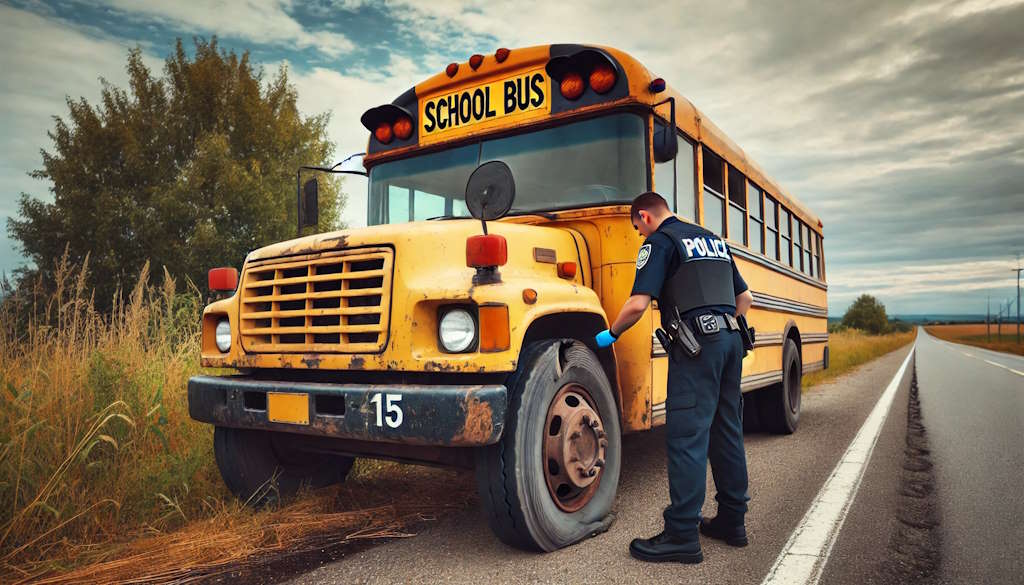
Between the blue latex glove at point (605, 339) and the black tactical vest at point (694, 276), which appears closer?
the blue latex glove at point (605, 339)

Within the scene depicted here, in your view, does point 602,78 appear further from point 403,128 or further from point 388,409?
point 388,409

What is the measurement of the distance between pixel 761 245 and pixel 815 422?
2.56 metres

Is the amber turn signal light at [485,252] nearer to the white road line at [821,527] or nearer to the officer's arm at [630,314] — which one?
the officer's arm at [630,314]

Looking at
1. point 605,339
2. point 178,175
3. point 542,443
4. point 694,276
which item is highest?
point 178,175

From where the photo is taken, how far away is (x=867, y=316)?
106 metres

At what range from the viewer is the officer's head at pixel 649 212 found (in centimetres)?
319

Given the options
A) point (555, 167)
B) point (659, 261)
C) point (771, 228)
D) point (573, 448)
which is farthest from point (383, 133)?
point (771, 228)

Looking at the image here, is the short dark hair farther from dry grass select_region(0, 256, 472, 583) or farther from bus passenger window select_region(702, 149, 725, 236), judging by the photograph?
dry grass select_region(0, 256, 472, 583)

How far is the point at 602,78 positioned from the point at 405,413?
2.18m

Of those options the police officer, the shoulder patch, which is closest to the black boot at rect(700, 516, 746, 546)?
the police officer

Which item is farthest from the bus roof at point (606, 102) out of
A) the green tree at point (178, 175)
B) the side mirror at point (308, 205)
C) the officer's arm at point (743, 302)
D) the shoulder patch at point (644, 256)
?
the green tree at point (178, 175)

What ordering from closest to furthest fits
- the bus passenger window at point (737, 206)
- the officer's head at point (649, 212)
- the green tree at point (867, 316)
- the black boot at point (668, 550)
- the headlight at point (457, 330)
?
1. the headlight at point (457, 330)
2. the black boot at point (668, 550)
3. the officer's head at point (649, 212)
4. the bus passenger window at point (737, 206)
5. the green tree at point (867, 316)

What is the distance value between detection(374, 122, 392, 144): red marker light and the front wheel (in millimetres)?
2176

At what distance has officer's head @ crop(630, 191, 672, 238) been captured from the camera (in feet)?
10.5
